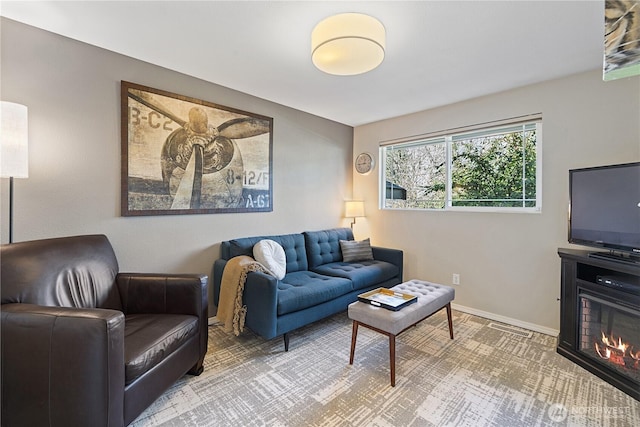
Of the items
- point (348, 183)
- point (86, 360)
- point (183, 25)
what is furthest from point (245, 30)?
point (348, 183)

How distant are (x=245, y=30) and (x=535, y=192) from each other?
2995 mm

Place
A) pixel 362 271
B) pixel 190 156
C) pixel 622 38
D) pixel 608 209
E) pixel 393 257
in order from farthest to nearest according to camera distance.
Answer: pixel 393 257
pixel 362 271
pixel 190 156
pixel 608 209
pixel 622 38

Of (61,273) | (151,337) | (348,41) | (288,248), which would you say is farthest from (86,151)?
Result: (348,41)

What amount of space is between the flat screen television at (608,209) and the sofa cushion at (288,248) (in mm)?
2509

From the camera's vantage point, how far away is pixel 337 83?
2.77 meters

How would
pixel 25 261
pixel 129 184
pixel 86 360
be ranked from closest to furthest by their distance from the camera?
pixel 86 360 < pixel 25 261 < pixel 129 184

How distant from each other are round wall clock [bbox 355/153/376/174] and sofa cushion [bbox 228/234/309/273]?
4.97ft

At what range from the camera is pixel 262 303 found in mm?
2221

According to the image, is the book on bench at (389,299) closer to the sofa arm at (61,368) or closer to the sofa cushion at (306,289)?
the sofa cushion at (306,289)

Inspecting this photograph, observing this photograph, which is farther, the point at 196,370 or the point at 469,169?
the point at 469,169

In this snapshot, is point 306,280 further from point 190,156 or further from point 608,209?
point 608,209

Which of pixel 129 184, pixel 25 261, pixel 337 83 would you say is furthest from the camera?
pixel 337 83

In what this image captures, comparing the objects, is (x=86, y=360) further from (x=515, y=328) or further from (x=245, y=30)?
(x=515, y=328)

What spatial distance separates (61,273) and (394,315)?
6.91ft
